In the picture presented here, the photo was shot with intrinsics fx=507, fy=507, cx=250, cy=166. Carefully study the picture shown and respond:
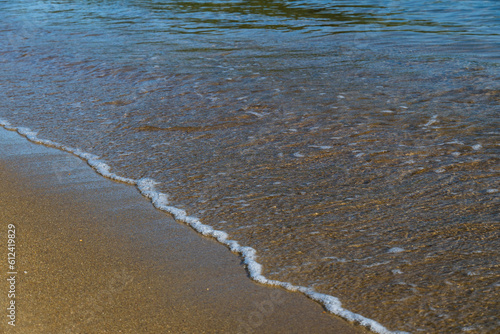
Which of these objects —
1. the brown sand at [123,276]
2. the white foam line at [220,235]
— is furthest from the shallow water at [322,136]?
the brown sand at [123,276]

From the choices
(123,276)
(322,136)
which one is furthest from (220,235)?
(322,136)

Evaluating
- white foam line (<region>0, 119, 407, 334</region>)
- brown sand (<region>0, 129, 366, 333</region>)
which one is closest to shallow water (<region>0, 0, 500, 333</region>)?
white foam line (<region>0, 119, 407, 334</region>)

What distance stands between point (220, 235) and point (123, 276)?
2.22ft

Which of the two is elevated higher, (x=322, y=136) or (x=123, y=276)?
(x=322, y=136)

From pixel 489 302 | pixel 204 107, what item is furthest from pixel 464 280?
pixel 204 107

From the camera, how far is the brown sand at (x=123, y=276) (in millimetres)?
2400

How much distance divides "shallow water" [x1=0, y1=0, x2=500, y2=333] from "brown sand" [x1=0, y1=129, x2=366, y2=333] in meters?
0.22

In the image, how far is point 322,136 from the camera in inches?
187

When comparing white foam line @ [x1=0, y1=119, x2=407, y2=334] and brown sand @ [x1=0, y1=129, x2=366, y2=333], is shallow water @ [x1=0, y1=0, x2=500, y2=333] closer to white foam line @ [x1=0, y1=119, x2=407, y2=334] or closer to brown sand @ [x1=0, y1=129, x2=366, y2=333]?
white foam line @ [x1=0, y1=119, x2=407, y2=334]

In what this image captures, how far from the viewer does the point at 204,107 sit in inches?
229

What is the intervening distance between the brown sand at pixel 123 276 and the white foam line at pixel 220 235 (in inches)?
1.8

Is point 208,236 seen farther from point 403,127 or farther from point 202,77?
point 202,77

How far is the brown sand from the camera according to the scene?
7.88 ft

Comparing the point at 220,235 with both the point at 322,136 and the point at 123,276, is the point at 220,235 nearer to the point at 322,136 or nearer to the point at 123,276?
the point at 123,276
